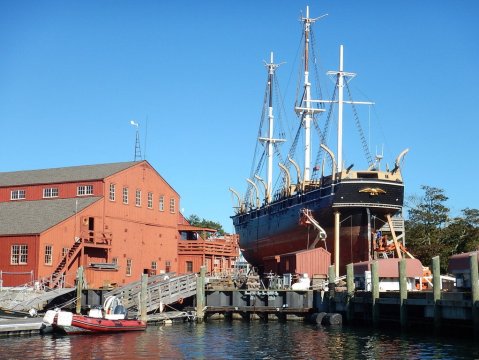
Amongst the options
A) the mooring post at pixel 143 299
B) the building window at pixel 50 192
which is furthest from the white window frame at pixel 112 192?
the mooring post at pixel 143 299

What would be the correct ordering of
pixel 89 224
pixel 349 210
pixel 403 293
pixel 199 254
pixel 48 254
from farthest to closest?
1. pixel 199 254
2. pixel 89 224
3. pixel 349 210
4. pixel 48 254
5. pixel 403 293

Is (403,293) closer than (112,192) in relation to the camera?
Yes

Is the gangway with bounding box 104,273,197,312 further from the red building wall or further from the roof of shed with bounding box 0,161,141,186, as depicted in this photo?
the roof of shed with bounding box 0,161,141,186

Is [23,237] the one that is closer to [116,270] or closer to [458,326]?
[116,270]

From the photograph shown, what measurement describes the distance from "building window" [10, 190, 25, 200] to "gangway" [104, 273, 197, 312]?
20.8 meters

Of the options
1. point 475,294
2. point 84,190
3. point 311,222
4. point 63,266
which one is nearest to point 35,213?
point 84,190

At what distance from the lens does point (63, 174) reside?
208 feet

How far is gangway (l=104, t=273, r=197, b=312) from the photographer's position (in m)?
42.7

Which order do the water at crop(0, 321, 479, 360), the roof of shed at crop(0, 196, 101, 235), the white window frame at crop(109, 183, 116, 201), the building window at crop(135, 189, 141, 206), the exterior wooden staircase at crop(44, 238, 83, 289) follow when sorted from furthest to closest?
the building window at crop(135, 189, 141, 206) → the white window frame at crop(109, 183, 116, 201) → the roof of shed at crop(0, 196, 101, 235) → the exterior wooden staircase at crop(44, 238, 83, 289) → the water at crop(0, 321, 479, 360)

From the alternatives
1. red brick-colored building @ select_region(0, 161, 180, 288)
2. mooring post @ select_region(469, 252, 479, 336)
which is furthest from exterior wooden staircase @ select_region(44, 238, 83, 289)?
mooring post @ select_region(469, 252, 479, 336)

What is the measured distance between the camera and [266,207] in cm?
6894

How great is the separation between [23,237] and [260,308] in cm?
1852

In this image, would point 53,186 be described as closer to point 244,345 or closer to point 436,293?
point 244,345

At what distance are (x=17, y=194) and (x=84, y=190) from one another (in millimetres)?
8101
